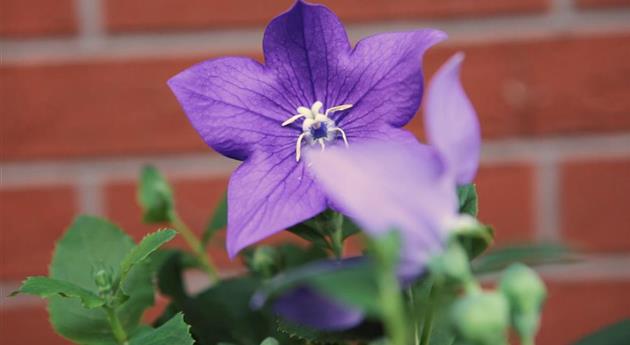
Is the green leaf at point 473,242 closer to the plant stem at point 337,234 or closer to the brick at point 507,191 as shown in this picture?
the plant stem at point 337,234

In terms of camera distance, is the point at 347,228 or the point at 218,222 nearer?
the point at 347,228

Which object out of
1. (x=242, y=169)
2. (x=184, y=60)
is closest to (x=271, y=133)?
(x=242, y=169)

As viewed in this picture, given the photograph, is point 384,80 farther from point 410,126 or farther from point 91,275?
point 410,126

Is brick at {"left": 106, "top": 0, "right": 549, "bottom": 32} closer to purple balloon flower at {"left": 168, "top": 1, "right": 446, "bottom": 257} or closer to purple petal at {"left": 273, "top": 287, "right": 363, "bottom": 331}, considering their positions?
purple balloon flower at {"left": 168, "top": 1, "right": 446, "bottom": 257}

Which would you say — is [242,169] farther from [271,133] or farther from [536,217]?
[536,217]

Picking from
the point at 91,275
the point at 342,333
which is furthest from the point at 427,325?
the point at 91,275

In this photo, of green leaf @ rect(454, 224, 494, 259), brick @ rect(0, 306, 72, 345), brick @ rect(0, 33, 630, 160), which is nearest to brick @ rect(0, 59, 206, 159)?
brick @ rect(0, 33, 630, 160)
